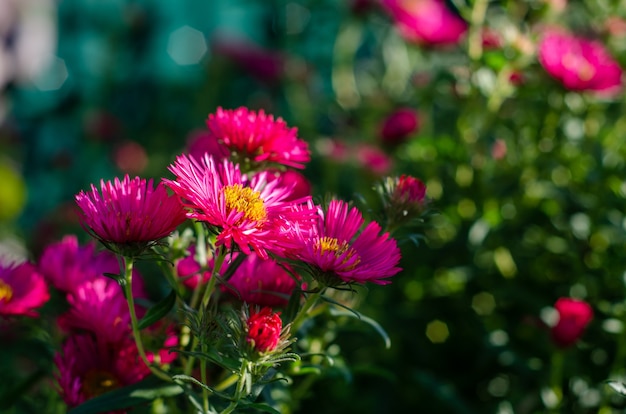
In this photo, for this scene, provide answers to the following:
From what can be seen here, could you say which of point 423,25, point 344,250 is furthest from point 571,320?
point 423,25

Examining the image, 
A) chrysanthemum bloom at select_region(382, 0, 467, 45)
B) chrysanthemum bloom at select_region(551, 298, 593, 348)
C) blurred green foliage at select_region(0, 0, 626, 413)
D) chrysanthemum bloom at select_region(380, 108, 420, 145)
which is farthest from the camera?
chrysanthemum bloom at select_region(382, 0, 467, 45)

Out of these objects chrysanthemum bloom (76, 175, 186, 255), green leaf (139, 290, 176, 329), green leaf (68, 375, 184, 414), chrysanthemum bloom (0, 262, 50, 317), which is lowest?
green leaf (68, 375, 184, 414)

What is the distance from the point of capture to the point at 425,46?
4.94 ft

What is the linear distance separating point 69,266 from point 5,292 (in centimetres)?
7

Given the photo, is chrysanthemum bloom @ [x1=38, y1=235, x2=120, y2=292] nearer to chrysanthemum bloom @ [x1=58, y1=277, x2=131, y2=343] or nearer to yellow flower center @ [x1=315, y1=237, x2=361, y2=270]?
chrysanthemum bloom @ [x1=58, y1=277, x2=131, y2=343]

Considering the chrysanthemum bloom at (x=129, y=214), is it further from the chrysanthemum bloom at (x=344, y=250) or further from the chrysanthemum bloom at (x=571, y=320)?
the chrysanthemum bloom at (x=571, y=320)

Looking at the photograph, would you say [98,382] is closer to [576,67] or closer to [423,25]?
[576,67]

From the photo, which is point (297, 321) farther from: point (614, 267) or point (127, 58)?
point (127, 58)

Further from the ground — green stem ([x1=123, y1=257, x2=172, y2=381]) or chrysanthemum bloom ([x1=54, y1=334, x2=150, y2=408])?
green stem ([x1=123, y1=257, x2=172, y2=381])

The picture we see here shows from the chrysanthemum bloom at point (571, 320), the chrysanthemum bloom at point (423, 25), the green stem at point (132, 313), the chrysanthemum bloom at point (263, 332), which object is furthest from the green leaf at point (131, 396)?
the chrysanthemum bloom at point (423, 25)

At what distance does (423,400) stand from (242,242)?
74cm

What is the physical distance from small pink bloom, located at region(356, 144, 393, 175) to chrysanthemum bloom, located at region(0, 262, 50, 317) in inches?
26.9

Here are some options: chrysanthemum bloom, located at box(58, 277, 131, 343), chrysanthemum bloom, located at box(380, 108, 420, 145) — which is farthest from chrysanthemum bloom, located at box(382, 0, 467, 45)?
chrysanthemum bloom, located at box(58, 277, 131, 343)

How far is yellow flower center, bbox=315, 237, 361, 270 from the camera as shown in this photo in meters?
0.60
